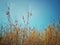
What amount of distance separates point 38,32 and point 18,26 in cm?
26

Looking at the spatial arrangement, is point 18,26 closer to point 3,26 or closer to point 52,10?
point 3,26

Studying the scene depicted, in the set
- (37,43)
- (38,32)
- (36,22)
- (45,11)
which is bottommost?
(37,43)

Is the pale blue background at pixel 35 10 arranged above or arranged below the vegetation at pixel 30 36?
above

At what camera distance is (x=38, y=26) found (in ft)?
6.44

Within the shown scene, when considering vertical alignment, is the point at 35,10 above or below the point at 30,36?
above

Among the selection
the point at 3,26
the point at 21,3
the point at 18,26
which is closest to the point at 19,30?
the point at 18,26

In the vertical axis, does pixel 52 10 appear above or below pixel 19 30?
above

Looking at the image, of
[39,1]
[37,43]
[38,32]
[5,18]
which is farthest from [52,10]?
[5,18]

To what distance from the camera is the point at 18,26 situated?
1974mm

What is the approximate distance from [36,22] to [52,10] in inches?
10.2

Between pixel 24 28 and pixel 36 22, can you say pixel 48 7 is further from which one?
pixel 24 28

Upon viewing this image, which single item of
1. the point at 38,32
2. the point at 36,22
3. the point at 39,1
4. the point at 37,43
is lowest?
the point at 37,43

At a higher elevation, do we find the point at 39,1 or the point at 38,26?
the point at 39,1

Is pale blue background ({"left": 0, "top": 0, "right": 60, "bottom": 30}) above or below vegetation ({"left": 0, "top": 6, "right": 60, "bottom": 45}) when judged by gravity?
above
